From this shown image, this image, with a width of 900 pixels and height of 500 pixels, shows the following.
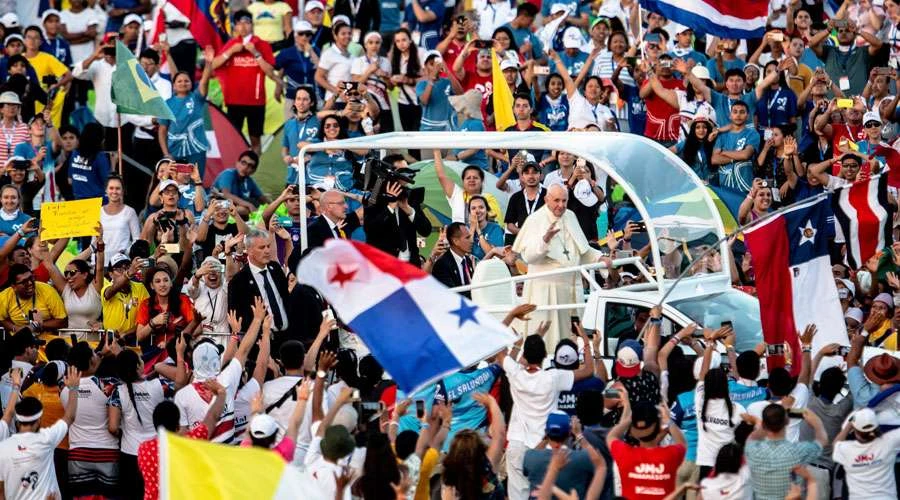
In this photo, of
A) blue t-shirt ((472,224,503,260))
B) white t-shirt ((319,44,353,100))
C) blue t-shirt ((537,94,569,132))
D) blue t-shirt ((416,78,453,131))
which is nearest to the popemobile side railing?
blue t-shirt ((472,224,503,260))

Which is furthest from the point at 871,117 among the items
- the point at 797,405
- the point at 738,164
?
the point at 797,405

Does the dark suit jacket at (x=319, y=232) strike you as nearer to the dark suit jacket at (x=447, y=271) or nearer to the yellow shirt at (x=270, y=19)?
the dark suit jacket at (x=447, y=271)

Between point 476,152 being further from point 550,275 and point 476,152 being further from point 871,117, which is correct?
point 550,275

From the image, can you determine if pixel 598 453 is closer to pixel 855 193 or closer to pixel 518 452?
pixel 518 452

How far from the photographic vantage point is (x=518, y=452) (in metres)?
14.9

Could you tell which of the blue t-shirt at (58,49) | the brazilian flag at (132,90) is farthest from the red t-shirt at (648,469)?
the blue t-shirt at (58,49)

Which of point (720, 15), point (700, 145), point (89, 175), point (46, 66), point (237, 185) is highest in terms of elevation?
point (720, 15)

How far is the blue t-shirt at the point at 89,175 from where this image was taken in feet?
77.4

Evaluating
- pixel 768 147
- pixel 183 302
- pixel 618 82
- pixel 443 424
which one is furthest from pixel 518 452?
pixel 618 82

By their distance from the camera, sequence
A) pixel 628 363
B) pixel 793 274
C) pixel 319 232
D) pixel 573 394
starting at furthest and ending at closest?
pixel 319 232 < pixel 793 274 < pixel 628 363 < pixel 573 394

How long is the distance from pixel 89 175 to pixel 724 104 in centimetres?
734

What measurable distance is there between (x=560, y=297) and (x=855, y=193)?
9.18 ft

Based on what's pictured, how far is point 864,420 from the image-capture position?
13.8 m

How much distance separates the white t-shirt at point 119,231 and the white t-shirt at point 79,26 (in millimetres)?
6246
